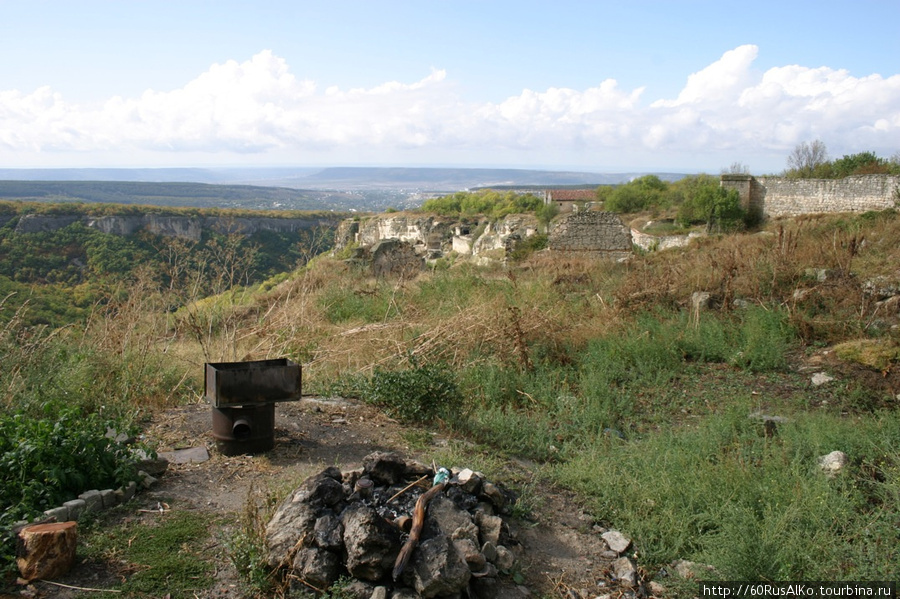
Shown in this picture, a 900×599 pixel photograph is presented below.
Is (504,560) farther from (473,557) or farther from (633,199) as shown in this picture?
(633,199)

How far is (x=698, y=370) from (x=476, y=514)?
15.7ft

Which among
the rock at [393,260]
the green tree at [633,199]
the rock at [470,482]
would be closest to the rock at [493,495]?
the rock at [470,482]

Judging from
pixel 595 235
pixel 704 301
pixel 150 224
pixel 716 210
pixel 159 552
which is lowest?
pixel 159 552

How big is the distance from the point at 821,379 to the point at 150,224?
27.1 metres

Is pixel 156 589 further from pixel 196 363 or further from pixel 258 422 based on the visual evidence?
pixel 196 363

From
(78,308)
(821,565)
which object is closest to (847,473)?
(821,565)

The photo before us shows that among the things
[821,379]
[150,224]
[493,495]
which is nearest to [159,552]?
[493,495]

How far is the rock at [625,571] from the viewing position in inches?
128

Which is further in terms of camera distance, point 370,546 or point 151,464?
point 151,464

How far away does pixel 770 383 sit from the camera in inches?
271

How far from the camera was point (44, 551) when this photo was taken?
9.57 ft

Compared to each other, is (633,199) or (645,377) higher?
(633,199)

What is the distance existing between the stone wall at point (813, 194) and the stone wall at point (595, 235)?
951cm

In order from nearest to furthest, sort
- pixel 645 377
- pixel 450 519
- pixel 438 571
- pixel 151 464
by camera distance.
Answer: pixel 438 571
pixel 450 519
pixel 151 464
pixel 645 377
